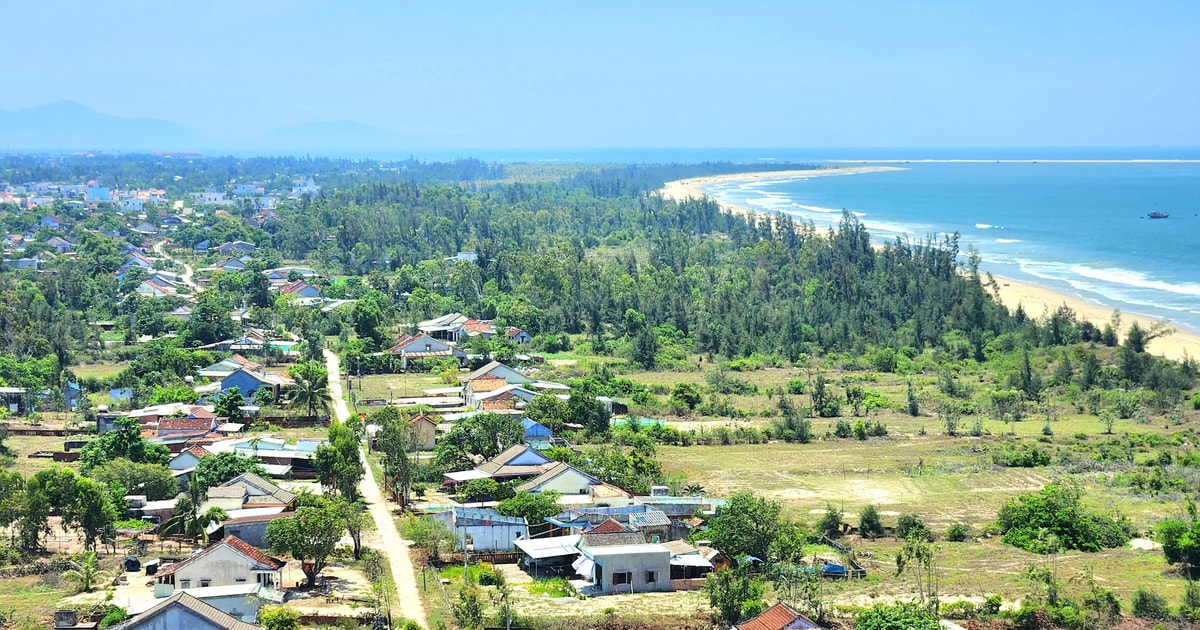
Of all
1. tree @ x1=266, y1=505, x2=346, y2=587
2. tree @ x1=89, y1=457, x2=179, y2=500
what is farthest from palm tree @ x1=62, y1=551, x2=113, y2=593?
tree @ x1=89, y1=457, x2=179, y2=500

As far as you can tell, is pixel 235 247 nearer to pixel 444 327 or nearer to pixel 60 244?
pixel 60 244

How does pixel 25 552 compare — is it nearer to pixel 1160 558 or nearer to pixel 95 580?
pixel 95 580

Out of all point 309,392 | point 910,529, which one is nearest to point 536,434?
point 309,392

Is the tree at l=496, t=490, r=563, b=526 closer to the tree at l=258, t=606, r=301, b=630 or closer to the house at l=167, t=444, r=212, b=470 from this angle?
the tree at l=258, t=606, r=301, b=630

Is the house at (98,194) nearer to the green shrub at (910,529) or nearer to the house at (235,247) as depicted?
the house at (235,247)

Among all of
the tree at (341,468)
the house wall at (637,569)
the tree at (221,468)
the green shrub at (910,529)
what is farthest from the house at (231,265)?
the house wall at (637,569)

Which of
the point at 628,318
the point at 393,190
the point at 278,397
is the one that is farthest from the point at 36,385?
the point at 393,190
